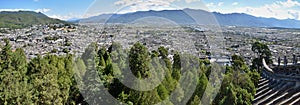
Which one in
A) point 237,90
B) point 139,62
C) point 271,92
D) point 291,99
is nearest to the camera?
point 291,99

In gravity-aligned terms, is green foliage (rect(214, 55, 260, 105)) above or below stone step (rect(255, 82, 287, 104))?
below

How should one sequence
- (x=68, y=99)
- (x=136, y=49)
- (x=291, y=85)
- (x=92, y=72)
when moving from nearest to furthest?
(x=291, y=85), (x=92, y=72), (x=68, y=99), (x=136, y=49)

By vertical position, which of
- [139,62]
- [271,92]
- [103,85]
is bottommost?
[103,85]

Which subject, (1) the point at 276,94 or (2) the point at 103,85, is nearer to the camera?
(1) the point at 276,94

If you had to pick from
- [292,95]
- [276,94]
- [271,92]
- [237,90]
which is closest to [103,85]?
[237,90]

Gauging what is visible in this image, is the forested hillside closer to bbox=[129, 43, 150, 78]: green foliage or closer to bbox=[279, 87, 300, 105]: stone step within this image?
bbox=[129, 43, 150, 78]: green foliage

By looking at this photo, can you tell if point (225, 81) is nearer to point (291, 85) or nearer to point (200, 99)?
point (200, 99)

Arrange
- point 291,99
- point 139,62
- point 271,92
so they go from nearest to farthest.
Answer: point 291,99, point 271,92, point 139,62

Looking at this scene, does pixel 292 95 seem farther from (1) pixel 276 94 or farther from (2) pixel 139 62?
(2) pixel 139 62

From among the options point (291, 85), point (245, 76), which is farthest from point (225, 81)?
point (291, 85)

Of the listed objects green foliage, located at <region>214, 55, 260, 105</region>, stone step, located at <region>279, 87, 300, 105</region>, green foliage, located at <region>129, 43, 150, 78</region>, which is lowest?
green foliage, located at <region>214, 55, 260, 105</region>

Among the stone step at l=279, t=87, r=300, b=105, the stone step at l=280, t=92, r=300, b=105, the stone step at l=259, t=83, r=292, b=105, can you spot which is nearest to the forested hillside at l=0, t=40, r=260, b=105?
the stone step at l=259, t=83, r=292, b=105
